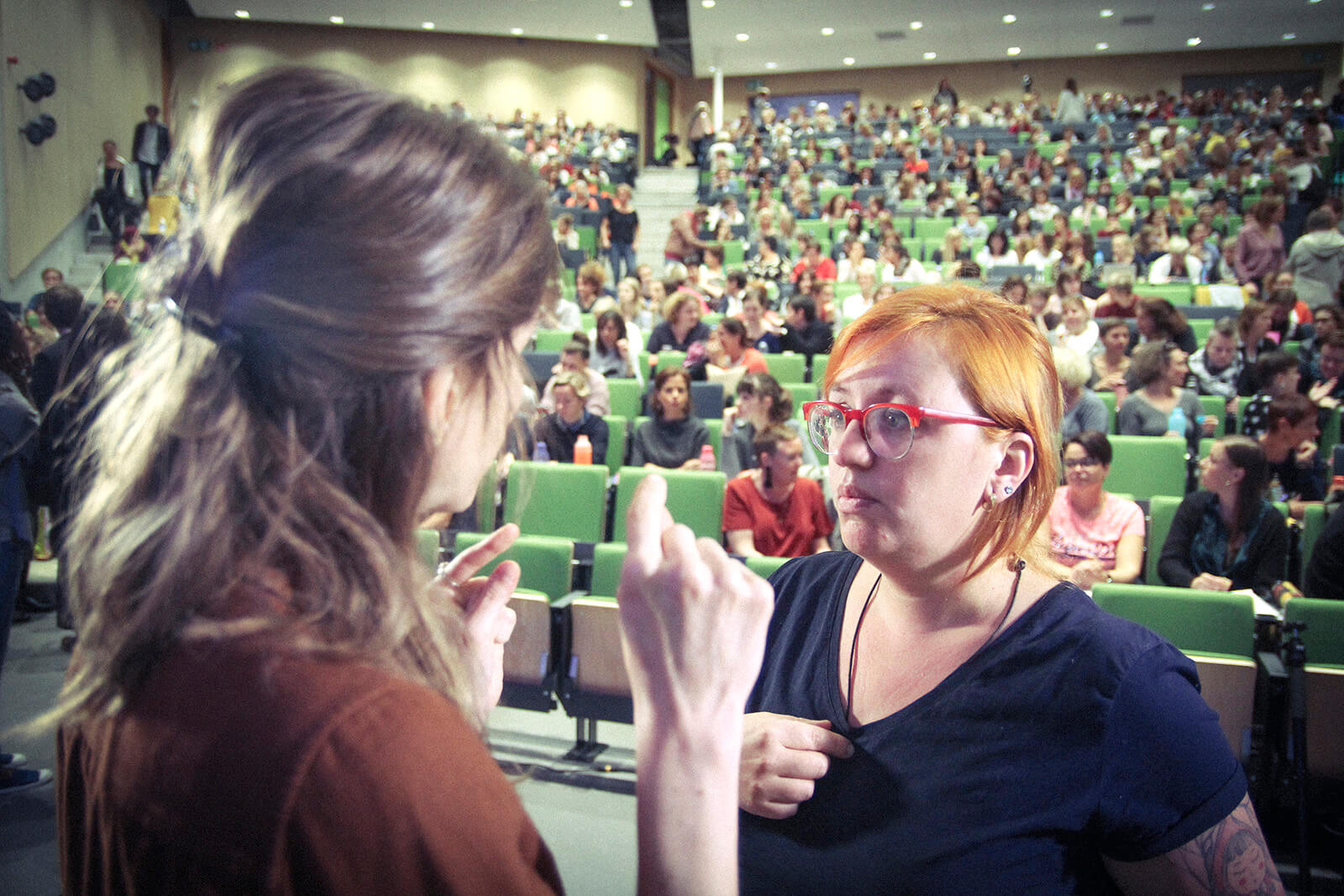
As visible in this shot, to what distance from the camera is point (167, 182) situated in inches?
27.5

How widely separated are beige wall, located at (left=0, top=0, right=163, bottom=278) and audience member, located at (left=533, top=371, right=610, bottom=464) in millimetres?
8908

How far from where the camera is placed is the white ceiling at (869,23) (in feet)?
52.8

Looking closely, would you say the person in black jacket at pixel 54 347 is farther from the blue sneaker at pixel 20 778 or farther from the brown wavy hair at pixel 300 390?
the brown wavy hair at pixel 300 390

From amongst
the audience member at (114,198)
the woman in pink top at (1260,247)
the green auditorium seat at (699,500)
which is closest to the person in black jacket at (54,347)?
the green auditorium seat at (699,500)

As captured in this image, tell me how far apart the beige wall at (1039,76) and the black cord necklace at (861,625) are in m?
21.7

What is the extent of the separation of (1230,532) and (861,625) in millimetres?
2872

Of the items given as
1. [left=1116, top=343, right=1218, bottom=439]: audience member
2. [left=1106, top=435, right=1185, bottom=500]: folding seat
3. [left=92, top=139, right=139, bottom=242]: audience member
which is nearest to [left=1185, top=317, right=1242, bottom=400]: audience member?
[left=1116, top=343, right=1218, bottom=439]: audience member

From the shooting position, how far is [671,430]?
5020mm

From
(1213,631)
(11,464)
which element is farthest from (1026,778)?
(11,464)

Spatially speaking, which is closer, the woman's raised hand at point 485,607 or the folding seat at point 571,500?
the woman's raised hand at point 485,607

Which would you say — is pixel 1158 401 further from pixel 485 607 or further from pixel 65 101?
pixel 65 101

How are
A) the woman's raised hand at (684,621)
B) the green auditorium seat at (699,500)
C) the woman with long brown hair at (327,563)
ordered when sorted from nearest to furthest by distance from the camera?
the woman with long brown hair at (327,563) → the woman's raised hand at (684,621) → the green auditorium seat at (699,500)

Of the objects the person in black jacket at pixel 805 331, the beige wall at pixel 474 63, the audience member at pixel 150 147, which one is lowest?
the person in black jacket at pixel 805 331

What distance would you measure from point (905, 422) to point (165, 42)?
66.1ft
